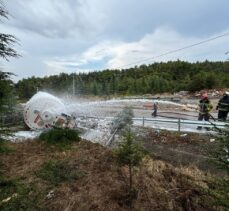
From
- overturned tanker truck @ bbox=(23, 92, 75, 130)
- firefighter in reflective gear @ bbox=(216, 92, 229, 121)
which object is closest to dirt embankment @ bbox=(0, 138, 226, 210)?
firefighter in reflective gear @ bbox=(216, 92, 229, 121)

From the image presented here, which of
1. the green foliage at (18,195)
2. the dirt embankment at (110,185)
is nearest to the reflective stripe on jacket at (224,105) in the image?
the dirt embankment at (110,185)

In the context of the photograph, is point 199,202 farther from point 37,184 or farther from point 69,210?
point 37,184

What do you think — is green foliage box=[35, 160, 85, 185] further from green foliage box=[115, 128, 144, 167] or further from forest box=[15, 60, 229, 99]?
forest box=[15, 60, 229, 99]

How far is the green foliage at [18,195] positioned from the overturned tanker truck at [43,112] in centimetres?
787

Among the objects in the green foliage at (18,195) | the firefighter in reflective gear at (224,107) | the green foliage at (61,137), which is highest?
the firefighter in reflective gear at (224,107)

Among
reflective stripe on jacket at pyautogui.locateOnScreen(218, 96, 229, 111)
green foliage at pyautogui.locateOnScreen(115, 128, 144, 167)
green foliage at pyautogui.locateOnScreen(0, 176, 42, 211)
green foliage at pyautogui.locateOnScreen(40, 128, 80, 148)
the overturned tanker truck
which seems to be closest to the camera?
green foliage at pyautogui.locateOnScreen(0, 176, 42, 211)

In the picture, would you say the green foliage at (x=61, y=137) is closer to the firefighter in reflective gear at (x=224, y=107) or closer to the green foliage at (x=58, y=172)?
the green foliage at (x=58, y=172)

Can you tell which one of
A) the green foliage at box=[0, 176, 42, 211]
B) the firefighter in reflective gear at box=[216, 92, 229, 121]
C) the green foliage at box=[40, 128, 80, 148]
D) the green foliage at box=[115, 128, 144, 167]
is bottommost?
the green foliage at box=[0, 176, 42, 211]

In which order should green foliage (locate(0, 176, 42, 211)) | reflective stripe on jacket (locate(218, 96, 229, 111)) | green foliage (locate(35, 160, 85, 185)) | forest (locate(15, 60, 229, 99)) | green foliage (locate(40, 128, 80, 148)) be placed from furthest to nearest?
forest (locate(15, 60, 229, 99)) → green foliage (locate(40, 128, 80, 148)) → green foliage (locate(35, 160, 85, 185)) → reflective stripe on jacket (locate(218, 96, 229, 111)) → green foliage (locate(0, 176, 42, 211))

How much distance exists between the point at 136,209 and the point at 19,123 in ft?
42.6

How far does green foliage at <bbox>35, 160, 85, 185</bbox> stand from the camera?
27.6 ft

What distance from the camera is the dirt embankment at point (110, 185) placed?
722 cm

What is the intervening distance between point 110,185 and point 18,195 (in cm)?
257

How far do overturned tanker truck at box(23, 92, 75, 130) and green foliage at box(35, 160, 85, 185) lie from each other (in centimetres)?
616
